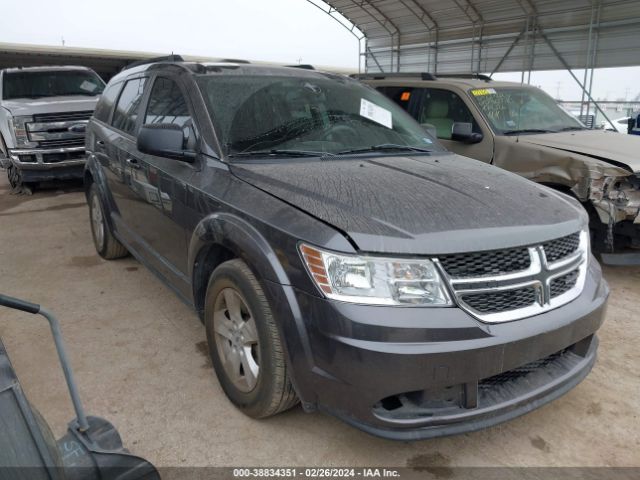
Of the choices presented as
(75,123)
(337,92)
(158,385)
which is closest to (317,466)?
(158,385)

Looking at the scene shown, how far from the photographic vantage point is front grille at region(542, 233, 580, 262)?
233 cm

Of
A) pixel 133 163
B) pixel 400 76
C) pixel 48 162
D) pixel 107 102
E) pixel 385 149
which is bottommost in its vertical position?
pixel 48 162

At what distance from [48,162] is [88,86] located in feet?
6.22

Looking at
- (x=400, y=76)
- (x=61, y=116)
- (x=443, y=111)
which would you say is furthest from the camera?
(x=61, y=116)

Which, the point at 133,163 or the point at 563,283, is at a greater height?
the point at 133,163

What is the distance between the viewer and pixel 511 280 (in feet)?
7.07

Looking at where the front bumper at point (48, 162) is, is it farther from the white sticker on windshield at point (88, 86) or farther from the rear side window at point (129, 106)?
the rear side window at point (129, 106)

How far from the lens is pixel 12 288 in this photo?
14.9 feet

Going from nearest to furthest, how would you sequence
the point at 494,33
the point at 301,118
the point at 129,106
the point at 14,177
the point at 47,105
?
1. the point at 301,118
2. the point at 129,106
3. the point at 47,105
4. the point at 14,177
5. the point at 494,33

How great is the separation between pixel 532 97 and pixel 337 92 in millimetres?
3499

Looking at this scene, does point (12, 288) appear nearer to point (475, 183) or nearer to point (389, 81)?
point (475, 183)

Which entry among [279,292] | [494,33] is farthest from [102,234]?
[494,33]

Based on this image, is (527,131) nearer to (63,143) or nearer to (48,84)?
(63,143)

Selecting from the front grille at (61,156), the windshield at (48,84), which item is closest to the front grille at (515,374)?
the front grille at (61,156)
